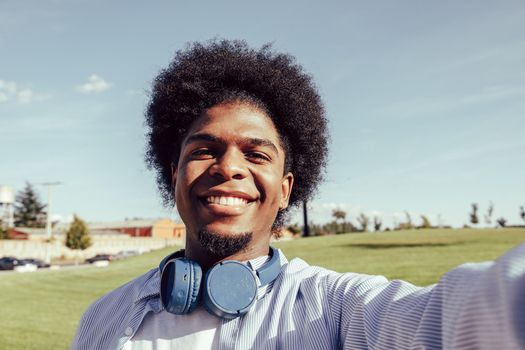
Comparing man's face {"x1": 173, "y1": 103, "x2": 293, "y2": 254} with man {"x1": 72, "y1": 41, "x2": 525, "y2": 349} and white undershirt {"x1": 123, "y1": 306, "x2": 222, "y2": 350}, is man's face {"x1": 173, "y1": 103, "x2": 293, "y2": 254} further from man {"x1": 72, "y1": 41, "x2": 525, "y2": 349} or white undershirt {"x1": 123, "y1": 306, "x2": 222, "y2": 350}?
white undershirt {"x1": 123, "y1": 306, "x2": 222, "y2": 350}

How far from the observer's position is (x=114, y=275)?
26.8 metres

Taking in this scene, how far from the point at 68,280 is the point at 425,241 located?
816 inches

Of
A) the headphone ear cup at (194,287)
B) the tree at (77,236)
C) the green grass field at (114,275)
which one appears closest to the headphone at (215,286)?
the headphone ear cup at (194,287)

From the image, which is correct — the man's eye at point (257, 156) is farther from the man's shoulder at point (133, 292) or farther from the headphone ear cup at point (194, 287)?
the man's shoulder at point (133, 292)

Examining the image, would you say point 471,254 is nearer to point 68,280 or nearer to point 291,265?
point 68,280

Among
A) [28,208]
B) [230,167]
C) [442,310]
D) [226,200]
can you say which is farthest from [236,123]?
[28,208]

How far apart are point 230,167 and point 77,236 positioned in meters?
54.2

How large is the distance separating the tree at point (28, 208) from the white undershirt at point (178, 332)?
9069 cm

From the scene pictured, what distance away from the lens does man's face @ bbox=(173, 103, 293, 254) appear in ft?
7.06

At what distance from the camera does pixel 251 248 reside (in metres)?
2.24

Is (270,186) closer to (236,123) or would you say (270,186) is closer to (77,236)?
(236,123)

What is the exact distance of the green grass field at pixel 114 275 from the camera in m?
11.1

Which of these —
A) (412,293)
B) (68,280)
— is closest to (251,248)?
(412,293)

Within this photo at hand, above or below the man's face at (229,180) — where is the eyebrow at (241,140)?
above
